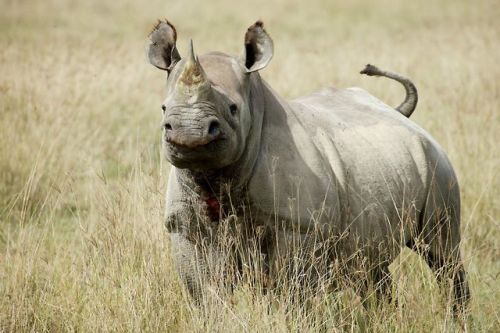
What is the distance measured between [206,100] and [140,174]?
1.92 metres

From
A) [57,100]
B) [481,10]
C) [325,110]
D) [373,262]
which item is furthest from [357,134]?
[481,10]

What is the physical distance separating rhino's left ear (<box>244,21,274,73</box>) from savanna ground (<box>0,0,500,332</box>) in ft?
4.02

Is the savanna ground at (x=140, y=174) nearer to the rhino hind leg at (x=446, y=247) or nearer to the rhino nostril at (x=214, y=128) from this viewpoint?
the rhino hind leg at (x=446, y=247)

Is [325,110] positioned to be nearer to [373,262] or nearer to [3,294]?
[373,262]

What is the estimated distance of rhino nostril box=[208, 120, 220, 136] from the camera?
13.1 ft

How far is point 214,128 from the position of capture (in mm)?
4016

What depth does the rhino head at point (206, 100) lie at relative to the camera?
3.94m

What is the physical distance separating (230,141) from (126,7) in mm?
23402

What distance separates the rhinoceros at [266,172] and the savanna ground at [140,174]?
0.97ft

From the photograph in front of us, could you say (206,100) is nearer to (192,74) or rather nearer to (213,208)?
(192,74)

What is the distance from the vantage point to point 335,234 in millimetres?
4773

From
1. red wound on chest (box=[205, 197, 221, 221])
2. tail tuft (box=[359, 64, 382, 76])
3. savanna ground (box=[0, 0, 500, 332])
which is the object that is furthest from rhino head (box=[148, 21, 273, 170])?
tail tuft (box=[359, 64, 382, 76])

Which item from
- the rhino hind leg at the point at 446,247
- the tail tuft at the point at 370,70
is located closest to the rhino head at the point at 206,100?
→ the tail tuft at the point at 370,70

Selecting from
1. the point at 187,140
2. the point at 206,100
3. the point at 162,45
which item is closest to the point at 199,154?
the point at 187,140
